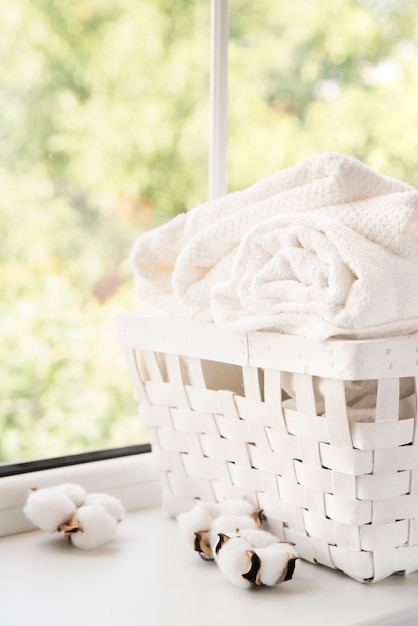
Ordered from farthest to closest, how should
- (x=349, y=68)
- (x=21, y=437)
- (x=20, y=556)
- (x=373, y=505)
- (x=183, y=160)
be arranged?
(x=349, y=68) → (x=183, y=160) → (x=21, y=437) → (x=20, y=556) → (x=373, y=505)

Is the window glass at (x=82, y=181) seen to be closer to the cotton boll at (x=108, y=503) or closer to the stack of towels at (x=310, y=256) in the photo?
the cotton boll at (x=108, y=503)

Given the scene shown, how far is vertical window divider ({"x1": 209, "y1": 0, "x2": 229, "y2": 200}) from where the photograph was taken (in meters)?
1.15

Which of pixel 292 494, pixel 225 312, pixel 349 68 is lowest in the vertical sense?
pixel 292 494

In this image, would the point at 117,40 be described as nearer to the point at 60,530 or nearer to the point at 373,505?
the point at 60,530

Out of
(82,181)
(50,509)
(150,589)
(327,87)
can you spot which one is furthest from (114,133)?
(150,589)

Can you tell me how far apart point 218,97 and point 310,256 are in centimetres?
52

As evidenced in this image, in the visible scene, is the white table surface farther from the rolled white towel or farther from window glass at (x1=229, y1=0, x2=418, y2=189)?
window glass at (x1=229, y1=0, x2=418, y2=189)

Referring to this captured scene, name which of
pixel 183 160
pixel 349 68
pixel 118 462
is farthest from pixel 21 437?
pixel 349 68

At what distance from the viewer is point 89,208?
1440 mm

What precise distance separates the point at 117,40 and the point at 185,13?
5.4 inches

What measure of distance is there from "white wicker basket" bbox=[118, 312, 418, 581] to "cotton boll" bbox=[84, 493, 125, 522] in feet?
0.28

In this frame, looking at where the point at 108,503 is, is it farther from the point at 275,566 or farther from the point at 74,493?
the point at 275,566

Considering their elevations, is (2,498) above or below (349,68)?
below

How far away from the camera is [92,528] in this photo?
87cm
